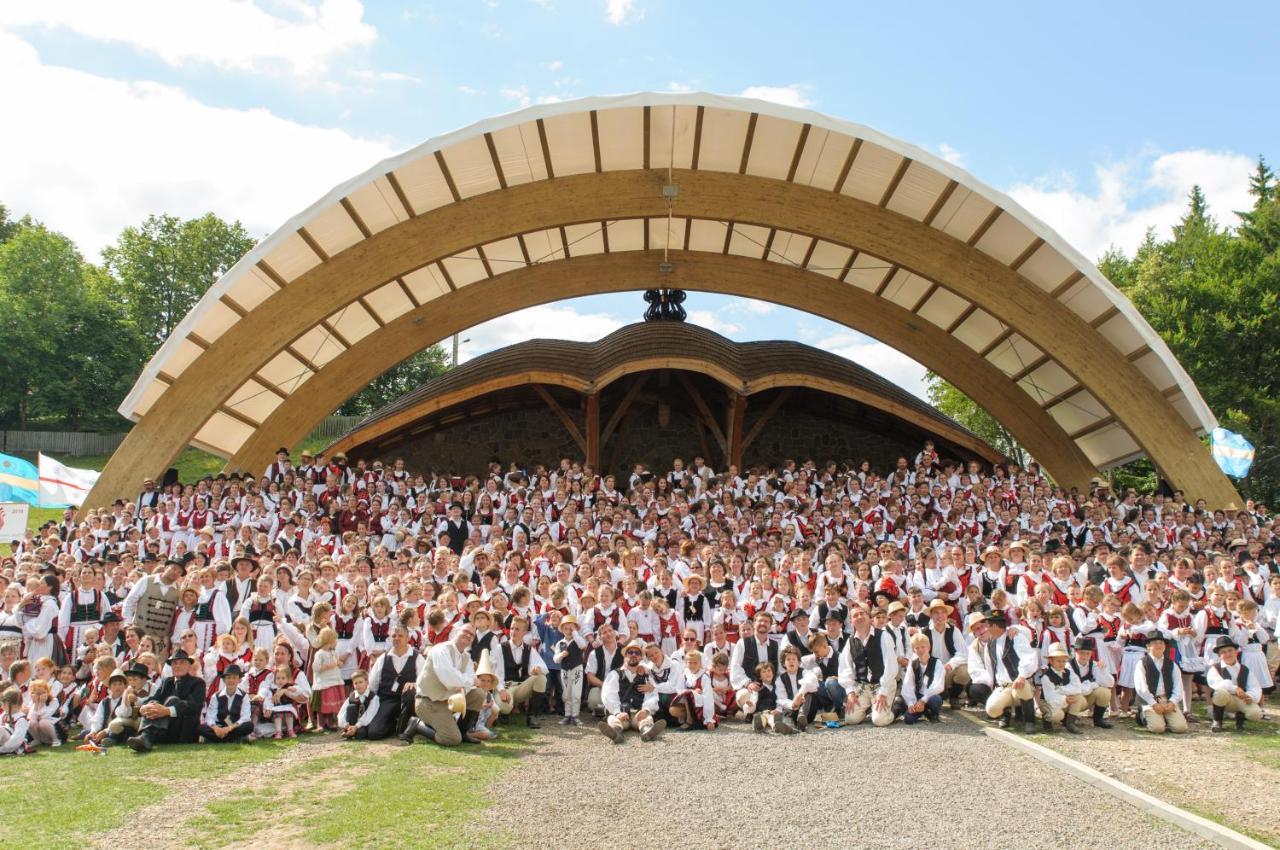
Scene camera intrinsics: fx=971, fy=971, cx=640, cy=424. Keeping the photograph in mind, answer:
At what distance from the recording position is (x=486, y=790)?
685cm

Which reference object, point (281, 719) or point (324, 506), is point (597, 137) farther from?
point (281, 719)

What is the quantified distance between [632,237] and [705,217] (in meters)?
3.03

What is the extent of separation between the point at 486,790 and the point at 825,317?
16405 millimetres

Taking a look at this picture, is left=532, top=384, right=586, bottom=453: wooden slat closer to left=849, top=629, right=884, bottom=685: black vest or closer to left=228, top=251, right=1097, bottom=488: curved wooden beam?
left=228, top=251, right=1097, bottom=488: curved wooden beam

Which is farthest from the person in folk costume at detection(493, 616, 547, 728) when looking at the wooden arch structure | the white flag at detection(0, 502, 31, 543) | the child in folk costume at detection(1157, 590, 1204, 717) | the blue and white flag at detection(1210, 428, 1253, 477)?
the blue and white flag at detection(1210, 428, 1253, 477)

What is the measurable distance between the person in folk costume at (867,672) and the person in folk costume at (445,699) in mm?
3478

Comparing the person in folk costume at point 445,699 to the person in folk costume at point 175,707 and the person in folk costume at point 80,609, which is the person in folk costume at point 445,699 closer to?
the person in folk costume at point 175,707

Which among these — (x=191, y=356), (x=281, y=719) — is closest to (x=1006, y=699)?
(x=281, y=719)

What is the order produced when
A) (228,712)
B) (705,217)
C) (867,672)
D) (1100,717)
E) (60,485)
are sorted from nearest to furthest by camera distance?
(228,712), (1100,717), (867,672), (705,217), (60,485)

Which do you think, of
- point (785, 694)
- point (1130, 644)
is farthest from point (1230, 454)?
point (785, 694)

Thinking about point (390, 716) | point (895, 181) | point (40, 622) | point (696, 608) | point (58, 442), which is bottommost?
point (390, 716)

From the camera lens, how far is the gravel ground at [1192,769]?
20.6ft

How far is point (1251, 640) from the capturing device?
33.2ft

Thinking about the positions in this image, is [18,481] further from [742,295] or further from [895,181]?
[895,181]
